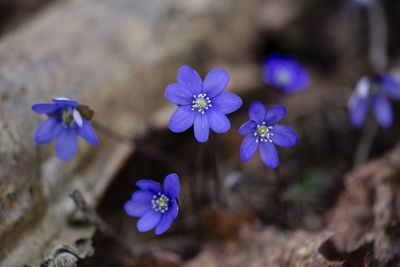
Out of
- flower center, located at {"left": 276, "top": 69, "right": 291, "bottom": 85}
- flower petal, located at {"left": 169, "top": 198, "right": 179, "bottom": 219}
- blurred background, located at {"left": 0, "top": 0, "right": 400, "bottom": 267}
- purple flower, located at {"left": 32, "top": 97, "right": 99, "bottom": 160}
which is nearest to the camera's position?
flower petal, located at {"left": 169, "top": 198, "right": 179, "bottom": 219}

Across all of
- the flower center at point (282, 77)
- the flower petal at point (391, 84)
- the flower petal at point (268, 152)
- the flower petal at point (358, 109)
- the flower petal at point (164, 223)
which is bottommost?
the flower petal at point (164, 223)

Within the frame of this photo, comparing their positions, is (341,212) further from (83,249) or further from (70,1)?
(70,1)

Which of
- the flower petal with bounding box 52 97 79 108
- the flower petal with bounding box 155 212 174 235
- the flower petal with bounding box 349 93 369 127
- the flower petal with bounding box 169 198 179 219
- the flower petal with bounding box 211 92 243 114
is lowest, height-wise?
the flower petal with bounding box 155 212 174 235

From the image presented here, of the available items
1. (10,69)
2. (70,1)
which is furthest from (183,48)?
(10,69)

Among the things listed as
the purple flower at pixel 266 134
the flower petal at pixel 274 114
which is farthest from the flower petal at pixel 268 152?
the flower petal at pixel 274 114

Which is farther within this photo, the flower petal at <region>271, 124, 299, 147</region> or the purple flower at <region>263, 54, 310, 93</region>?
the purple flower at <region>263, 54, 310, 93</region>

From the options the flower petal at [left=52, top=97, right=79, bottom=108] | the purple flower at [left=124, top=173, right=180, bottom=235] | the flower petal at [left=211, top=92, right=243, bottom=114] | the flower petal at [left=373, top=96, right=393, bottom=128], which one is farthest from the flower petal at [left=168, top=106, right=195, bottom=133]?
the flower petal at [left=373, top=96, right=393, bottom=128]

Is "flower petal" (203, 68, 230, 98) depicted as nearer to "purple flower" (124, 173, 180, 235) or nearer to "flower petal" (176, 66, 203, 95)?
"flower petal" (176, 66, 203, 95)

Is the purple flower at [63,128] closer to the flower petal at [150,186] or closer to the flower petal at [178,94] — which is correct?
the flower petal at [150,186]
